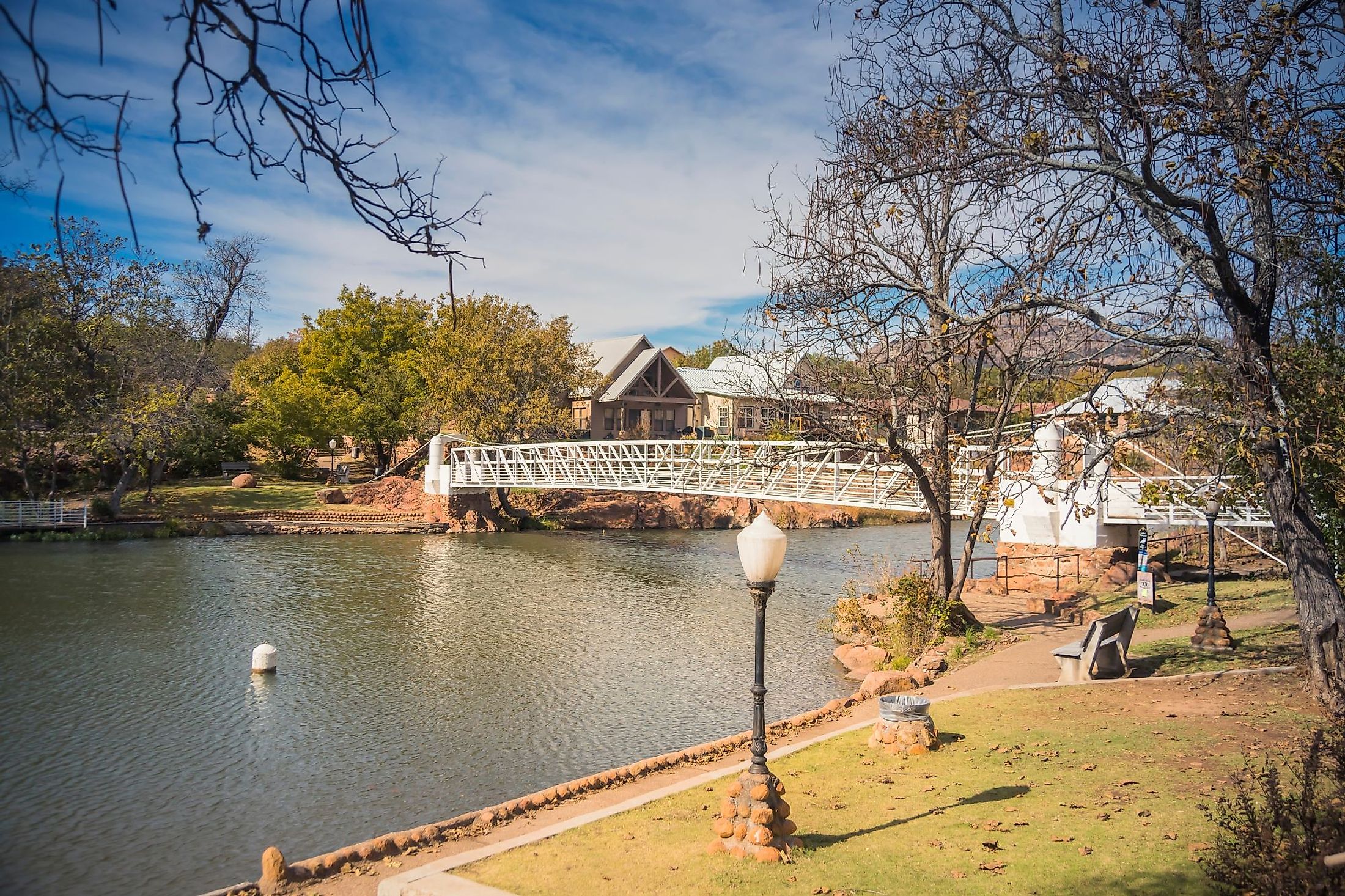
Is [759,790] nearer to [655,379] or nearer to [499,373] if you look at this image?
[499,373]

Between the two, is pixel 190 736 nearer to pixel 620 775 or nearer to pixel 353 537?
pixel 620 775

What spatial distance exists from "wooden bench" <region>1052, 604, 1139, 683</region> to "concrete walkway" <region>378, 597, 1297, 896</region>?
1.24 ft

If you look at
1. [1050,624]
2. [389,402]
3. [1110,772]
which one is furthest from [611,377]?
[1110,772]

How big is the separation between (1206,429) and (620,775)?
7.28m

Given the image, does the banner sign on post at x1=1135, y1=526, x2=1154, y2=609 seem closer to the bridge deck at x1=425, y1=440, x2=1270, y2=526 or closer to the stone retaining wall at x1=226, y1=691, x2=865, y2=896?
the bridge deck at x1=425, y1=440, x2=1270, y2=526

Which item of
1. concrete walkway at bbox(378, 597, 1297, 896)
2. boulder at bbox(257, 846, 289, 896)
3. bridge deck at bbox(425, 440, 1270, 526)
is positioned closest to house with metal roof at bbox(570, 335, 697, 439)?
bridge deck at bbox(425, 440, 1270, 526)

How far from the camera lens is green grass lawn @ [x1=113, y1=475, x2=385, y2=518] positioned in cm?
3644

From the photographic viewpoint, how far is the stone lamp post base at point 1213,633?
40.9 ft

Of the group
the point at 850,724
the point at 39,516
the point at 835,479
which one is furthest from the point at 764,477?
the point at 39,516

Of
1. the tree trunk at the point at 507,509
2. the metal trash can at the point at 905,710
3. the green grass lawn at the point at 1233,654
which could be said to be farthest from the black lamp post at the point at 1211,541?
the tree trunk at the point at 507,509

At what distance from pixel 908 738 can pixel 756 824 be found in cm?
322

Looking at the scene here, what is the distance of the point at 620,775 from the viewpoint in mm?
9922

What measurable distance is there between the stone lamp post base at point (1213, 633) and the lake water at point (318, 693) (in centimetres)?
546

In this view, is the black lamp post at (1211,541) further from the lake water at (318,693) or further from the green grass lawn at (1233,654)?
the lake water at (318,693)
